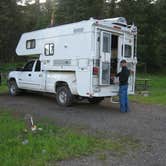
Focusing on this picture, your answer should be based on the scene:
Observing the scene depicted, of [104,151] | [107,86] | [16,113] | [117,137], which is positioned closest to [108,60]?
[107,86]

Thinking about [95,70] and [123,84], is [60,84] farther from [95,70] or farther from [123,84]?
[123,84]

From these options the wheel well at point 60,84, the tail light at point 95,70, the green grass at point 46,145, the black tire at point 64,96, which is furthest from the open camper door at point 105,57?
the green grass at point 46,145

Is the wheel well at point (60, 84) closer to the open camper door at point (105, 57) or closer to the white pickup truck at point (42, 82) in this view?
the white pickup truck at point (42, 82)

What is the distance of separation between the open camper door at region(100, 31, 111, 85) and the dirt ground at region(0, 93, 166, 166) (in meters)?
1.16

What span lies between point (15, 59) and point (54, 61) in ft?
86.8

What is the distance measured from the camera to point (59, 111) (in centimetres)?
1115

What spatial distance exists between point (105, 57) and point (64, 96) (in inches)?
88.8

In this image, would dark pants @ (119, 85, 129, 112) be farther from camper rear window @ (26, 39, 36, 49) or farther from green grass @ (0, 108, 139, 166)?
camper rear window @ (26, 39, 36, 49)

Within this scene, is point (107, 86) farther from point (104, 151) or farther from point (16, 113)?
point (104, 151)

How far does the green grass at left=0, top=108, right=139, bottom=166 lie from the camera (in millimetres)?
5570

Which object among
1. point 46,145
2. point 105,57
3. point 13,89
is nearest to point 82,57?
point 105,57

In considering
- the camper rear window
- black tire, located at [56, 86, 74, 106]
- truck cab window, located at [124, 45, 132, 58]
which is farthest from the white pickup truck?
truck cab window, located at [124, 45, 132, 58]

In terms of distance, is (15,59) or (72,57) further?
(15,59)

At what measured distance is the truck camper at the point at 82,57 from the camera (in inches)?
433
